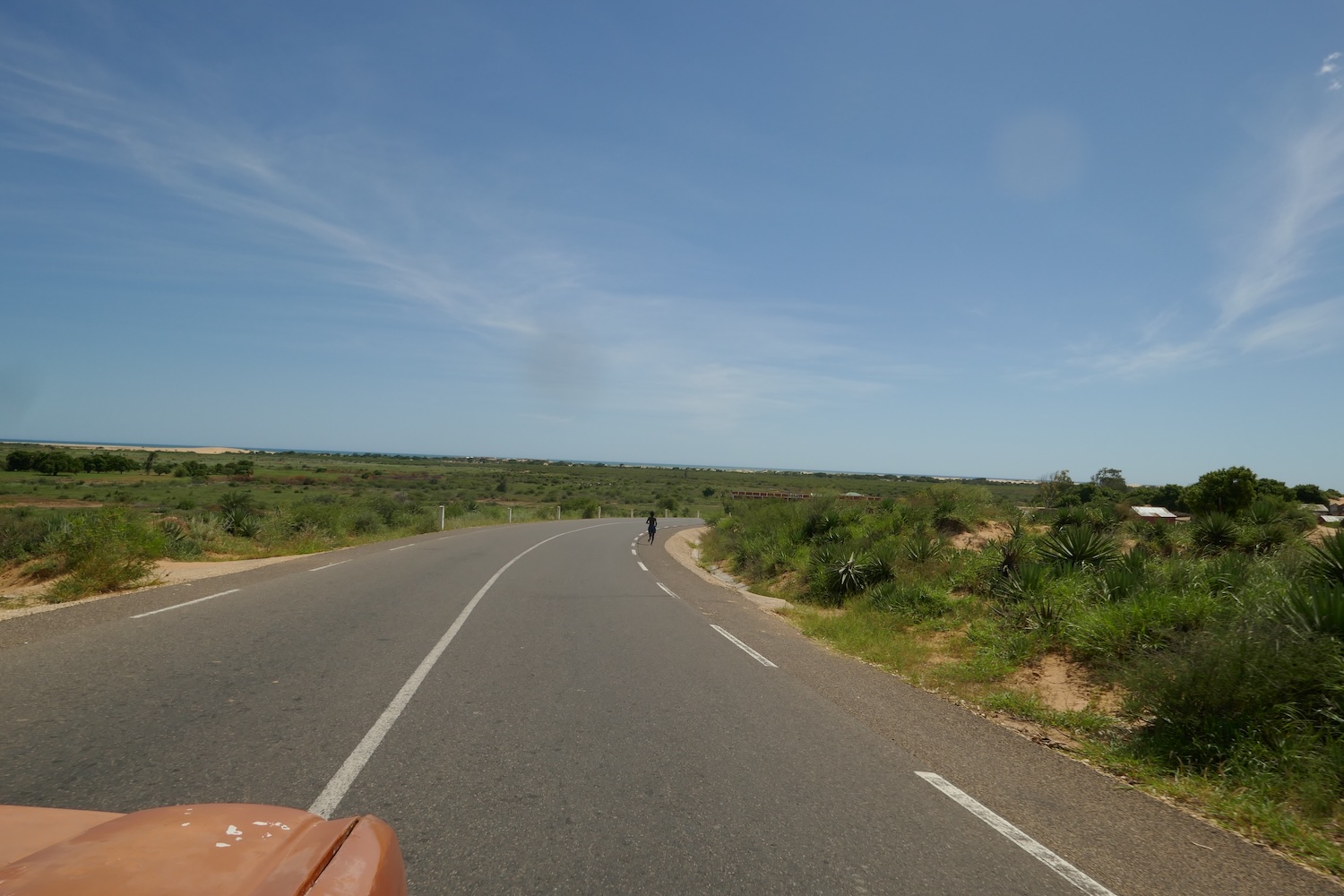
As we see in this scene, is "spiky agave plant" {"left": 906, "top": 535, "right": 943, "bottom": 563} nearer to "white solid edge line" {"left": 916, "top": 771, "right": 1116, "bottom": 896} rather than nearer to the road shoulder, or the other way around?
the road shoulder

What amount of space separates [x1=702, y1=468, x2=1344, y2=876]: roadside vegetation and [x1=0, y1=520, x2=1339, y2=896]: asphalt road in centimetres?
75

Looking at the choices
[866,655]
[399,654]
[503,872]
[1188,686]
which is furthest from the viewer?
[866,655]

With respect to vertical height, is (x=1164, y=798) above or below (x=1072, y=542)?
below

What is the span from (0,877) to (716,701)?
5.77 meters

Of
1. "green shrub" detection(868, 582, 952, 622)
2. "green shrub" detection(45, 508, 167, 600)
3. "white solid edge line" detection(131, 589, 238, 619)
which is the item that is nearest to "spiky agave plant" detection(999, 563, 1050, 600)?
"green shrub" detection(868, 582, 952, 622)

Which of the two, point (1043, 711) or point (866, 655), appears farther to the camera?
point (866, 655)

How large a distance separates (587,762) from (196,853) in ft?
11.5

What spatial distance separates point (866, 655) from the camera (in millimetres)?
10281

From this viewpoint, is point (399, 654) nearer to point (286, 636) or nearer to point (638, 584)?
point (286, 636)

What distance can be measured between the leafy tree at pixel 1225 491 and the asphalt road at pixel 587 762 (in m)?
18.8

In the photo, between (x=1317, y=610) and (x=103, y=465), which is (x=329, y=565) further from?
Result: (x=103, y=465)

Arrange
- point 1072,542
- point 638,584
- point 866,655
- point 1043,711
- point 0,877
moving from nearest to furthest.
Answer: point 0,877 → point 1043,711 → point 866,655 → point 1072,542 → point 638,584

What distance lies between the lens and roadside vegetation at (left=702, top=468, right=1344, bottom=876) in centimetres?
544

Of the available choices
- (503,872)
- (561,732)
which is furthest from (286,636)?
(503,872)
